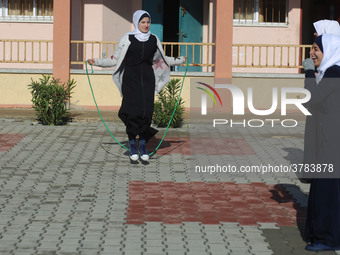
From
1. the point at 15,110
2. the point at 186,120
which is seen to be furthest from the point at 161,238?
the point at 15,110

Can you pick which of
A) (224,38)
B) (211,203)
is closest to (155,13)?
(224,38)

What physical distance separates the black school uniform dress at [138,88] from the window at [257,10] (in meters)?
9.24

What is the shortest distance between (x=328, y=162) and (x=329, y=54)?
979mm

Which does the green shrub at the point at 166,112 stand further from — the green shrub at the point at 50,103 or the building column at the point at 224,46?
the building column at the point at 224,46

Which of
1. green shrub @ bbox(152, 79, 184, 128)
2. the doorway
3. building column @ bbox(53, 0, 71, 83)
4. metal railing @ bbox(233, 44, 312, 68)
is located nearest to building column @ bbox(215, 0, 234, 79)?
metal railing @ bbox(233, 44, 312, 68)

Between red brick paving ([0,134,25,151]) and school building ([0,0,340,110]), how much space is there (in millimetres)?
3949

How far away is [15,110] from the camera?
1798 centimetres

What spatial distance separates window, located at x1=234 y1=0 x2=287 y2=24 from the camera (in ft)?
68.1

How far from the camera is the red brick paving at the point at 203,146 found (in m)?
13.2

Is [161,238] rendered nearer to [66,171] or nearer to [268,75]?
[66,171]

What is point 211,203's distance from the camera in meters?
9.35

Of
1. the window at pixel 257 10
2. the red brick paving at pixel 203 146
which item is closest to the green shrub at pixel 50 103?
the red brick paving at pixel 203 146

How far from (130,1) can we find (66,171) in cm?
1071

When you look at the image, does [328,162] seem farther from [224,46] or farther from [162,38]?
[162,38]
